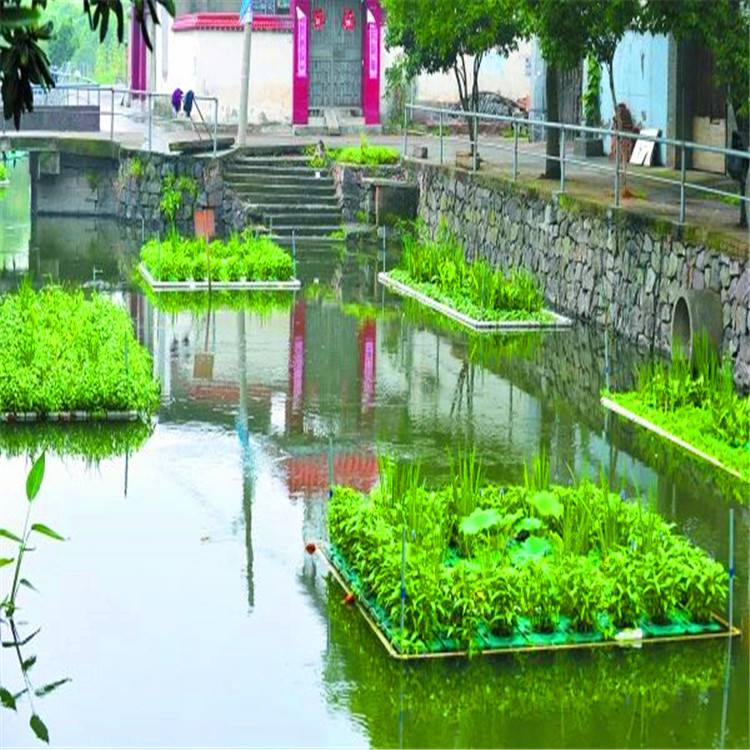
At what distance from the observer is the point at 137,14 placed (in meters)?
7.69

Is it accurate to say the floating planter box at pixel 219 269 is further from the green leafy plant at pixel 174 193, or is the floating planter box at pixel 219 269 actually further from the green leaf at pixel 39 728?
the green leaf at pixel 39 728

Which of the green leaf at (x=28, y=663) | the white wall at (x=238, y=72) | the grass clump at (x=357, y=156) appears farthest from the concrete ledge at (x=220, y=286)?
the white wall at (x=238, y=72)

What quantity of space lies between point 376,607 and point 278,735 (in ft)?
6.19

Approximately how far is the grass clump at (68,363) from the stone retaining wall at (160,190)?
45.5ft

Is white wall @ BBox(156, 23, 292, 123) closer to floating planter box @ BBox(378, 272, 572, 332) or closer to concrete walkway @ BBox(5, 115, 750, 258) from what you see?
concrete walkway @ BBox(5, 115, 750, 258)

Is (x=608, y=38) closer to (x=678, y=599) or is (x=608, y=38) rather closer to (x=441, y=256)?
(x=441, y=256)

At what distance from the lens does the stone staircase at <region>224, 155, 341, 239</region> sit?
1321 inches

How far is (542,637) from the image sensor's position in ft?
36.6

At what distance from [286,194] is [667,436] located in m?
19.0

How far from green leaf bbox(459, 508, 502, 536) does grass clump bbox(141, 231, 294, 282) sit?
14873mm

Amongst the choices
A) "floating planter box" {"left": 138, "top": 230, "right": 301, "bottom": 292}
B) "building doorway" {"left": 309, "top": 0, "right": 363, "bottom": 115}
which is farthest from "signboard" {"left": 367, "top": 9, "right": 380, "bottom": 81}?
"floating planter box" {"left": 138, "top": 230, "right": 301, "bottom": 292}

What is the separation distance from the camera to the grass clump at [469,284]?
2327cm

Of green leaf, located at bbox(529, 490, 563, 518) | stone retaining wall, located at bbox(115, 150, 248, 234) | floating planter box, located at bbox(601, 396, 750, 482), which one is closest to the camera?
green leaf, located at bbox(529, 490, 563, 518)

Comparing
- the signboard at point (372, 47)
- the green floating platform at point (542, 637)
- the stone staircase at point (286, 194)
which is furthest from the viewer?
the signboard at point (372, 47)
